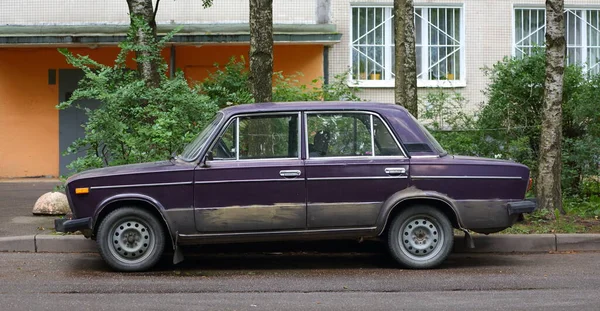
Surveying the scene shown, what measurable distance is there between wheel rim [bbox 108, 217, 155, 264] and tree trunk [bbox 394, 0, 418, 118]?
16.5 ft

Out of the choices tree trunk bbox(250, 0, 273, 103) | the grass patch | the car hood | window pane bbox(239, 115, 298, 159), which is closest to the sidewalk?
the grass patch

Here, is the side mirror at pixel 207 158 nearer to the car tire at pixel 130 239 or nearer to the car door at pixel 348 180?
the car tire at pixel 130 239

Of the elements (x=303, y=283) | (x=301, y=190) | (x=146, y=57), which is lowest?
(x=303, y=283)

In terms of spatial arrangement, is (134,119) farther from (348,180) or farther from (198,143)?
(348,180)

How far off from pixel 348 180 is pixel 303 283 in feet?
3.99

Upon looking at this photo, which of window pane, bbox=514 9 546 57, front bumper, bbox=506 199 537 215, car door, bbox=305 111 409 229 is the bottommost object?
front bumper, bbox=506 199 537 215

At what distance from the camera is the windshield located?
9.25 metres

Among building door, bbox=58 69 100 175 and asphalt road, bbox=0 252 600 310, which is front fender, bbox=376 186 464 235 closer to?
asphalt road, bbox=0 252 600 310

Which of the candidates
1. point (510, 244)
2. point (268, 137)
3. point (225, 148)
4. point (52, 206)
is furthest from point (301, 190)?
point (52, 206)

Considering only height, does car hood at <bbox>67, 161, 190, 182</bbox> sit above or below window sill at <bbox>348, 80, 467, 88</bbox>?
below

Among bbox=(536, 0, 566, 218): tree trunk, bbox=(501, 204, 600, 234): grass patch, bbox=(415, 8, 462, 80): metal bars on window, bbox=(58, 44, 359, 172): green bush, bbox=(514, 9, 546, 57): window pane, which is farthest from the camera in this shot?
bbox=(514, 9, 546, 57): window pane

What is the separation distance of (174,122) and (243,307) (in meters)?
4.57

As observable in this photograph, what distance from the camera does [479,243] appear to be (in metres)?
10.4

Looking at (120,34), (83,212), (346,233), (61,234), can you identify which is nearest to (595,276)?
(346,233)
